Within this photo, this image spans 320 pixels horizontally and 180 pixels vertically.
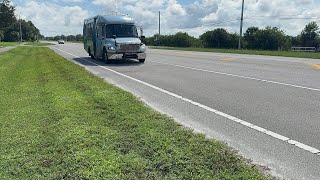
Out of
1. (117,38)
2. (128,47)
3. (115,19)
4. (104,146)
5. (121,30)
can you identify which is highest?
(115,19)

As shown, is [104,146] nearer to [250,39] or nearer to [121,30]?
[121,30]

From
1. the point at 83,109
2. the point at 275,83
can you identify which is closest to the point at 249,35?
the point at 275,83

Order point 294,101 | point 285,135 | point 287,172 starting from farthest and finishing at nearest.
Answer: point 294,101
point 285,135
point 287,172


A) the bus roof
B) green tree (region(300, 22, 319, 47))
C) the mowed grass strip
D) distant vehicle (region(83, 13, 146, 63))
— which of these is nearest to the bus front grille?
distant vehicle (region(83, 13, 146, 63))

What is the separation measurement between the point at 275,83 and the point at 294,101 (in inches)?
114

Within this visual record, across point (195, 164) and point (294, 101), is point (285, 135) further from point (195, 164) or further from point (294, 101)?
point (294, 101)

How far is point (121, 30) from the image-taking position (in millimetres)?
18609

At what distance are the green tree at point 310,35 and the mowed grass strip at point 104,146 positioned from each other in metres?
84.9

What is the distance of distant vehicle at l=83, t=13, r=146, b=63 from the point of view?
17641mm

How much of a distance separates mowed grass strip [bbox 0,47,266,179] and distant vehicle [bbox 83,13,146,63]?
432 inches

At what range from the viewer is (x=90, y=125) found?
5.19 metres

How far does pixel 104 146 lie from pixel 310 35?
88827 millimetres

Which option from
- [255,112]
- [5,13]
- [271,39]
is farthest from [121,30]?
[5,13]

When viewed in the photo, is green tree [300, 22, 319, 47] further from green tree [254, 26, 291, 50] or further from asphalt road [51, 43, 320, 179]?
asphalt road [51, 43, 320, 179]
